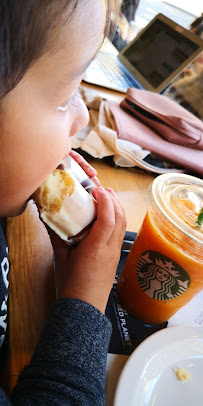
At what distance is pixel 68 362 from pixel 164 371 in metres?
0.15

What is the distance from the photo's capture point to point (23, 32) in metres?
0.31

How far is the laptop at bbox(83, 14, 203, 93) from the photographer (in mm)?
1510

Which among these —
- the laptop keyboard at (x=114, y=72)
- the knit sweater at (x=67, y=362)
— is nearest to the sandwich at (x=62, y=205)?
the knit sweater at (x=67, y=362)

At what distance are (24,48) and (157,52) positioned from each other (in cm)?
150

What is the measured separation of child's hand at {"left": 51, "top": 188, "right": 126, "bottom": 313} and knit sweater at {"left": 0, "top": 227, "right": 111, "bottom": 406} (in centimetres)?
3

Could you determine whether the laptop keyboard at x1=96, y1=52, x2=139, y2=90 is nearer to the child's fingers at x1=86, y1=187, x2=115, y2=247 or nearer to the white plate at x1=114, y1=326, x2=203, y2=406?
the child's fingers at x1=86, y1=187, x2=115, y2=247

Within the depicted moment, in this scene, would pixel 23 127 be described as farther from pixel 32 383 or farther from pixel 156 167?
pixel 156 167

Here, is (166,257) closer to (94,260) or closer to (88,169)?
(94,260)

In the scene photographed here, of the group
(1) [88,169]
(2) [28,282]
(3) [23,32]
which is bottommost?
(2) [28,282]

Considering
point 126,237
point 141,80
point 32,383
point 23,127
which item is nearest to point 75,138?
point 126,237

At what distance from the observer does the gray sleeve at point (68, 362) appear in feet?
1.52

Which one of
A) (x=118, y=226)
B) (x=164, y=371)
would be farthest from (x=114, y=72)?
(x=164, y=371)

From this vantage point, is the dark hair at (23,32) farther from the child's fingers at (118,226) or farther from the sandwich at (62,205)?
the child's fingers at (118,226)

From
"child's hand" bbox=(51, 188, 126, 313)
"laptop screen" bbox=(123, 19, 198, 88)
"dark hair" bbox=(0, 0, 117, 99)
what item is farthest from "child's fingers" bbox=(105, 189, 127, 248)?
"laptop screen" bbox=(123, 19, 198, 88)
